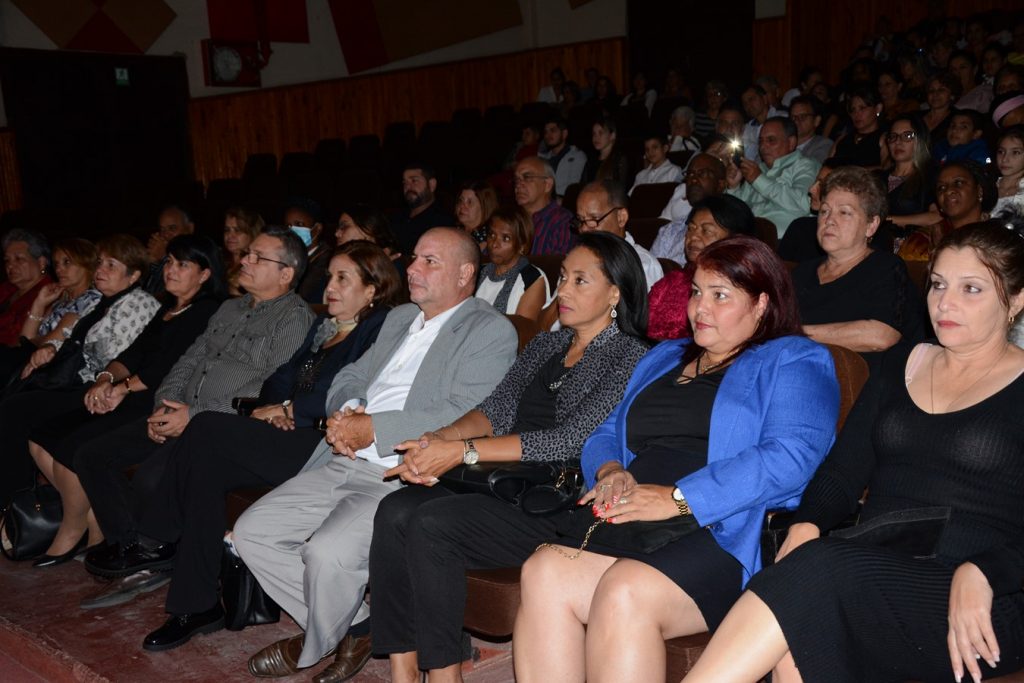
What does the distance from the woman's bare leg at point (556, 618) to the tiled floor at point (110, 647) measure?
2.01 feet

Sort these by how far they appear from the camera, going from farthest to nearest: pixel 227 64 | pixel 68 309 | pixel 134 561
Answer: pixel 227 64 < pixel 68 309 < pixel 134 561

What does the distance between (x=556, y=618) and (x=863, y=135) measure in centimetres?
467

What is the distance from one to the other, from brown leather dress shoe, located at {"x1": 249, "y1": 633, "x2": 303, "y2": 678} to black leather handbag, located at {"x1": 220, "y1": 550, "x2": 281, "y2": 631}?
275 mm

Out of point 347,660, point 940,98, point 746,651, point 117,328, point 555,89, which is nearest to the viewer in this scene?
point 746,651

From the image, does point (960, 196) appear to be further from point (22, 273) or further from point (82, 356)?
point (22, 273)

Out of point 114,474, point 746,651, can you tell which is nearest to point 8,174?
point 114,474

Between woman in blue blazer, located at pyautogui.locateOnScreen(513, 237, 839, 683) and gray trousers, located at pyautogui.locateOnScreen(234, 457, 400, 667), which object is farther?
gray trousers, located at pyautogui.locateOnScreen(234, 457, 400, 667)

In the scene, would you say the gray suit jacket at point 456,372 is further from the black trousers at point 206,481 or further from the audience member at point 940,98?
the audience member at point 940,98

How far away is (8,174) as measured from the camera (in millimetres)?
8812

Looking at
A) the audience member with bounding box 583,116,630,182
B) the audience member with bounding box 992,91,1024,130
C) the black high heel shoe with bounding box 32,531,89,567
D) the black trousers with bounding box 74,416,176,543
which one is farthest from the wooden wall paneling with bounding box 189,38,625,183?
the black trousers with bounding box 74,416,176,543

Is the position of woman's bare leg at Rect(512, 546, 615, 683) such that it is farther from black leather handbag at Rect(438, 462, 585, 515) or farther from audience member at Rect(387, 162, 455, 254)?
audience member at Rect(387, 162, 455, 254)

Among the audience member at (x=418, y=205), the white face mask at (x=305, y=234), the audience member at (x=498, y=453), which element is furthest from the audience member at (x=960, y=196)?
the audience member at (x=418, y=205)

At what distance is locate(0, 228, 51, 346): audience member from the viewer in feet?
16.2

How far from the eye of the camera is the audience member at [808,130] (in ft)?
20.5
